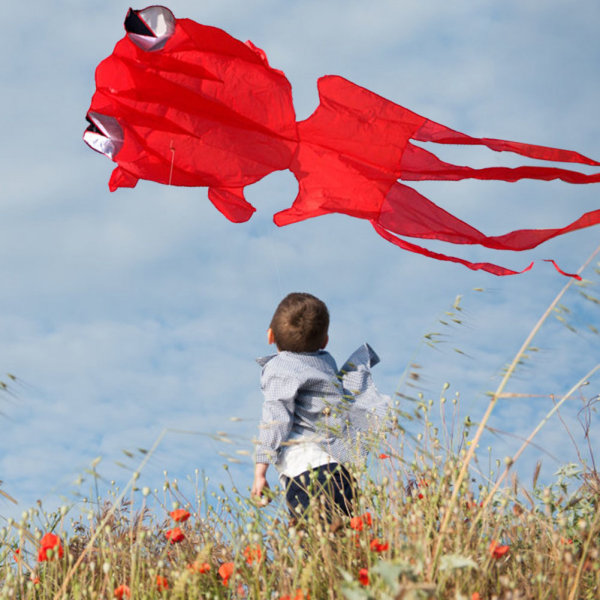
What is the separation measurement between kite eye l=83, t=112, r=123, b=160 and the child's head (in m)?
1.46

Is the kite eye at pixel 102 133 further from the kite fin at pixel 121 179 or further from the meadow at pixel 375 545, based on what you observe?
the meadow at pixel 375 545

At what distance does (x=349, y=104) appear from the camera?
173 inches

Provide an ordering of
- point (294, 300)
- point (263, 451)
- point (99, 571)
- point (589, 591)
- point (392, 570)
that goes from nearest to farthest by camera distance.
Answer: point (392, 570) < point (589, 591) < point (99, 571) < point (263, 451) < point (294, 300)

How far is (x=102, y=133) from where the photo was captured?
4238 millimetres

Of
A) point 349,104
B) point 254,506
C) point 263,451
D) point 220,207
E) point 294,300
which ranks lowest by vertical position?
point 254,506

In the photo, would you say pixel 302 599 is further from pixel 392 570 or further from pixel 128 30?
pixel 128 30

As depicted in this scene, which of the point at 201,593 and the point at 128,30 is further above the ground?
the point at 128,30

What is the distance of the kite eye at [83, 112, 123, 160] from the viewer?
13.9ft

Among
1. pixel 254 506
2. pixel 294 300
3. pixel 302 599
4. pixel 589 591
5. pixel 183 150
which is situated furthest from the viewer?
pixel 183 150

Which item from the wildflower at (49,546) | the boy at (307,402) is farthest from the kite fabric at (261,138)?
the wildflower at (49,546)

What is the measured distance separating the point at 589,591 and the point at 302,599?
1.08 m

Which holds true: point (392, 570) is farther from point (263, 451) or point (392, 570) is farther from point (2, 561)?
point (2, 561)

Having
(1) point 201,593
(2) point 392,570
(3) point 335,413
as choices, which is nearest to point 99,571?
(1) point 201,593

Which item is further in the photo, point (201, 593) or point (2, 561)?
point (2, 561)
